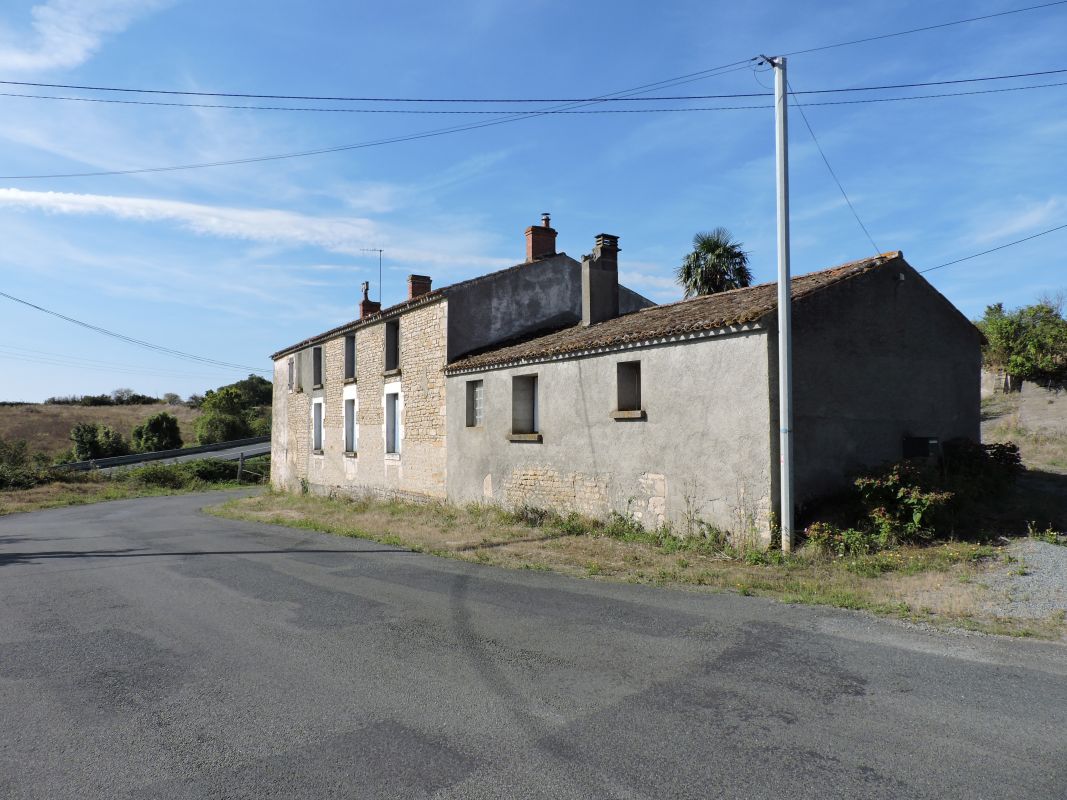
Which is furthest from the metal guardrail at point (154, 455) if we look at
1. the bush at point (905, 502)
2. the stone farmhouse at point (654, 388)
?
the bush at point (905, 502)

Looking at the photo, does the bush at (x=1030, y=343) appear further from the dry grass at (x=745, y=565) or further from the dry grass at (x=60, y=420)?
the dry grass at (x=60, y=420)

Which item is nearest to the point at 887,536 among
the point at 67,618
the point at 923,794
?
the point at 923,794

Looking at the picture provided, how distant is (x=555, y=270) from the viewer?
19781mm

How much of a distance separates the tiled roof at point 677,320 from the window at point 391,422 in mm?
4447

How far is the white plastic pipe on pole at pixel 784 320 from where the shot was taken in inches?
387

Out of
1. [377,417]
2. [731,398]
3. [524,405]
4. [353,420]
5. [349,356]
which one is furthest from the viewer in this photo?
[349,356]

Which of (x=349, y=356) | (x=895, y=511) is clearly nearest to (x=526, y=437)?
(x=895, y=511)

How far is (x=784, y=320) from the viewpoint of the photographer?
9.96 metres

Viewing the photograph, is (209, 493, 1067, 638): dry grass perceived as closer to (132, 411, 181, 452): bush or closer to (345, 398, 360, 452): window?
(345, 398, 360, 452): window

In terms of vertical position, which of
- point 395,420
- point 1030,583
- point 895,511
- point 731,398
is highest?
point 731,398

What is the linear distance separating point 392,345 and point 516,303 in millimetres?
4264

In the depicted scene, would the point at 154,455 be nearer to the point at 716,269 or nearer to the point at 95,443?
Result: the point at 95,443

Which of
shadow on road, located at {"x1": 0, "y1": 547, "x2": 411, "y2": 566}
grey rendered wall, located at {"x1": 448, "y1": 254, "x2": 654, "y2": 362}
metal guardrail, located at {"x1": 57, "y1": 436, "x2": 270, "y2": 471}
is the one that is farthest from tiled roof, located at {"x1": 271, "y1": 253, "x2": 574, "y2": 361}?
metal guardrail, located at {"x1": 57, "y1": 436, "x2": 270, "y2": 471}

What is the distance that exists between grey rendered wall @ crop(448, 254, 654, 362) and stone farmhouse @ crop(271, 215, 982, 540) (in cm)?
4
